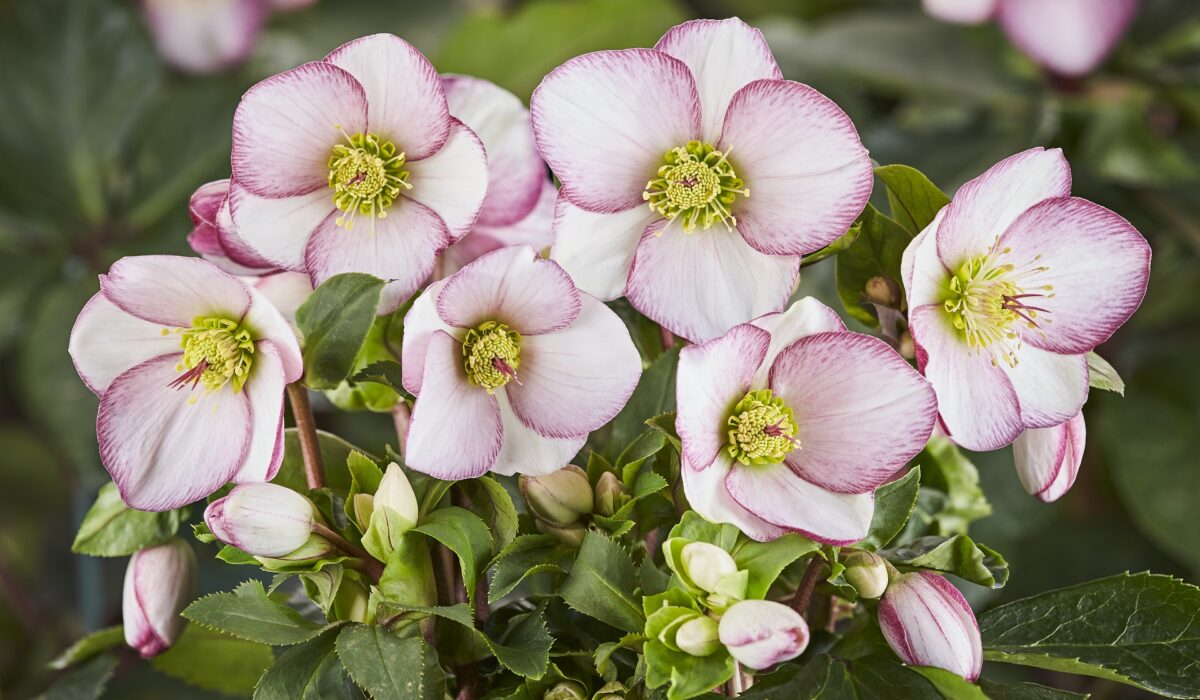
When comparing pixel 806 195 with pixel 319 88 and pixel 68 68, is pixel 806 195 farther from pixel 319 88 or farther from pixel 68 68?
pixel 68 68

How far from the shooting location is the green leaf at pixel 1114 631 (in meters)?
0.34

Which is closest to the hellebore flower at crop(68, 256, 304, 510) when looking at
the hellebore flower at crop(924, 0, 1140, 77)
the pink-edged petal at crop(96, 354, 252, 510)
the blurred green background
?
the pink-edged petal at crop(96, 354, 252, 510)

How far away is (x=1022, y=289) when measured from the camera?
0.35 m

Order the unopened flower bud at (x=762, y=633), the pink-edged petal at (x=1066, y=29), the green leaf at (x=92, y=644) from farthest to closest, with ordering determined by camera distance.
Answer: the pink-edged petal at (x=1066, y=29)
the green leaf at (x=92, y=644)
the unopened flower bud at (x=762, y=633)

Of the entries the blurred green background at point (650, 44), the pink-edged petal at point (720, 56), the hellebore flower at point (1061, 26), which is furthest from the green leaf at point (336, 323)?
the hellebore flower at point (1061, 26)

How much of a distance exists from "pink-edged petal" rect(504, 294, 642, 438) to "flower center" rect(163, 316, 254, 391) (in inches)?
3.2

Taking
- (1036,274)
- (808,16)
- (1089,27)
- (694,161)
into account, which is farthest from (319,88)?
(808,16)

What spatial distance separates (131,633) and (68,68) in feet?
2.02

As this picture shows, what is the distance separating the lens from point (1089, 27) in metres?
0.75

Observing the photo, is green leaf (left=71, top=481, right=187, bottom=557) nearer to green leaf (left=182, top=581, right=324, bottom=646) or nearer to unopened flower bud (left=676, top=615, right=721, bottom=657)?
green leaf (left=182, top=581, right=324, bottom=646)

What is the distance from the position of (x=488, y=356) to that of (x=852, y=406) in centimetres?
10

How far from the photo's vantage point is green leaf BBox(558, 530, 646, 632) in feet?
1.06

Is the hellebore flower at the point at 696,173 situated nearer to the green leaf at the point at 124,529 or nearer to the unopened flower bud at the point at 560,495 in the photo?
the unopened flower bud at the point at 560,495

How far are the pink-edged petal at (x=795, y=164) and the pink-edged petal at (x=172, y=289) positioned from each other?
0.15 metres
